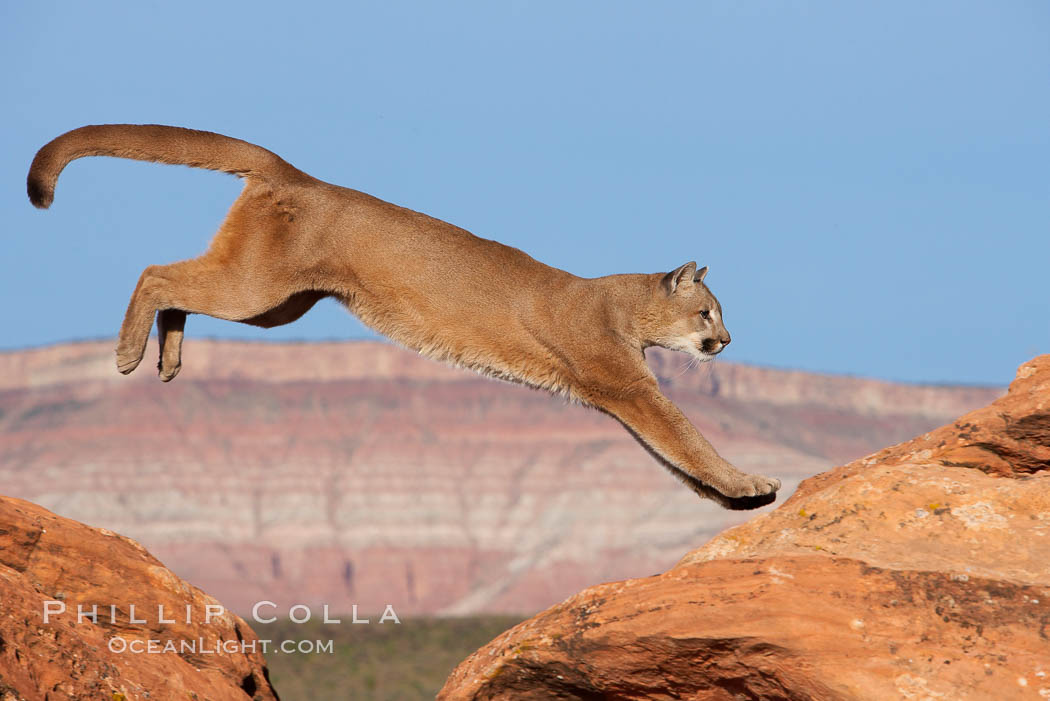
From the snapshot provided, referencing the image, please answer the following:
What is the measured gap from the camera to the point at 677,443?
27.1 feet

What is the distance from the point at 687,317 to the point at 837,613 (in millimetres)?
3446

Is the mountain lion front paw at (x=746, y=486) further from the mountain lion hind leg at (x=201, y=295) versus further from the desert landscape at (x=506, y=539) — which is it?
the mountain lion hind leg at (x=201, y=295)

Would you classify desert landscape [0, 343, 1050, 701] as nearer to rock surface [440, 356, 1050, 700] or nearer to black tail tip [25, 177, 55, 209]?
rock surface [440, 356, 1050, 700]

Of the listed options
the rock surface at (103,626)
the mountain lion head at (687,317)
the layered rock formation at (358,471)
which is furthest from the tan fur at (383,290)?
the layered rock formation at (358,471)

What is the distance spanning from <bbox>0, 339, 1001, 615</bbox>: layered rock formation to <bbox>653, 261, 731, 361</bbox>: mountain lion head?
52.5 m

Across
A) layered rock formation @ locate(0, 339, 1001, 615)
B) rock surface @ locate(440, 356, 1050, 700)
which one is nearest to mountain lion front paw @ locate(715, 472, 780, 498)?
rock surface @ locate(440, 356, 1050, 700)

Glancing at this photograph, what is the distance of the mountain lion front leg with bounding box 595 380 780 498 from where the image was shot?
8.18 meters

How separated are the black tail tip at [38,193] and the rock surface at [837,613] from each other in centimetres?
398

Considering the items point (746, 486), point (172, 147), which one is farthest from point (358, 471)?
point (746, 486)

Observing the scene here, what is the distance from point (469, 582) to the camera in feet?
213

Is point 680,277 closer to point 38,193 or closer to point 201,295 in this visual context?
point 201,295

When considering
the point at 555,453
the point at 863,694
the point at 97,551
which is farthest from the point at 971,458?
the point at 555,453

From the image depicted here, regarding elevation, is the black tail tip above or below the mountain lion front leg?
above

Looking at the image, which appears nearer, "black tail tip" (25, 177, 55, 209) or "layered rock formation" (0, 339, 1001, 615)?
"black tail tip" (25, 177, 55, 209)
